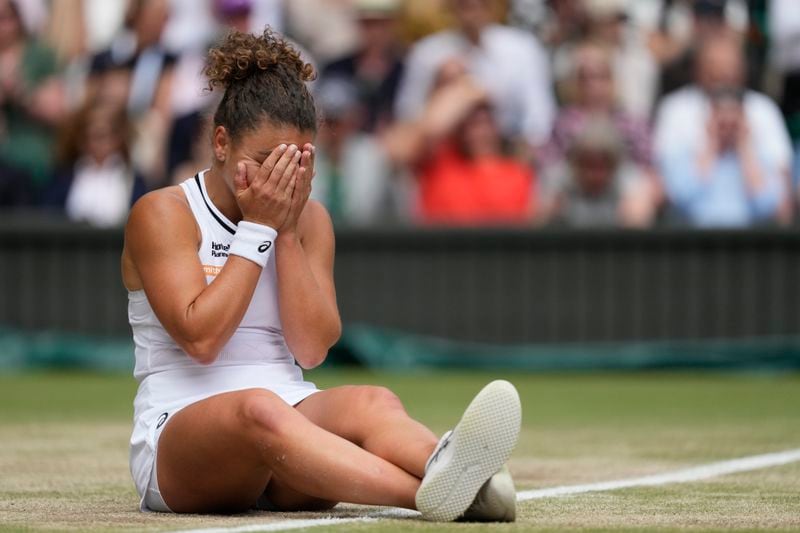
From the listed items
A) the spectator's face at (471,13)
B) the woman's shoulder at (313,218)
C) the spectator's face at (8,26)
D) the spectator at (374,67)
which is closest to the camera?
the woman's shoulder at (313,218)

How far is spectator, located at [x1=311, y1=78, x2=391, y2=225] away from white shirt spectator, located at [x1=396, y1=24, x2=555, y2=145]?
39 centimetres

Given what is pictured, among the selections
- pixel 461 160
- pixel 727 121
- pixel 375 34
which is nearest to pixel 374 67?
pixel 375 34

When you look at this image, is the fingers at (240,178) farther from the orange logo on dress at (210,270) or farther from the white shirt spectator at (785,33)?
the white shirt spectator at (785,33)

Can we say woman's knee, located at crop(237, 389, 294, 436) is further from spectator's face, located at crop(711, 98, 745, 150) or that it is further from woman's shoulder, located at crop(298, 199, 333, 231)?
spectator's face, located at crop(711, 98, 745, 150)

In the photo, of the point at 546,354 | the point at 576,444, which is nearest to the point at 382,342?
the point at 546,354

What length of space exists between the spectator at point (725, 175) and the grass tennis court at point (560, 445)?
1.33 m

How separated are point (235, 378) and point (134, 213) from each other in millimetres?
566

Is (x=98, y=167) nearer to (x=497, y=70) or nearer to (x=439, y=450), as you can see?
(x=497, y=70)

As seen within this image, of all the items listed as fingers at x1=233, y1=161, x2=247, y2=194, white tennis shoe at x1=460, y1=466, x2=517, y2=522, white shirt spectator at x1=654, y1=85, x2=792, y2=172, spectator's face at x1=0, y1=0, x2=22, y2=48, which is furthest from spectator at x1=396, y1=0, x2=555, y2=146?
white tennis shoe at x1=460, y1=466, x2=517, y2=522

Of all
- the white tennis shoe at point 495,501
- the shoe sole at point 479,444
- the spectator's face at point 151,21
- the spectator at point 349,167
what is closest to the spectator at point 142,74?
the spectator's face at point 151,21

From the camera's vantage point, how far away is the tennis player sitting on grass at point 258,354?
4070 millimetres

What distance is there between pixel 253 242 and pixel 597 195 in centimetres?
829

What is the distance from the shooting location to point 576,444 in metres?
7.40

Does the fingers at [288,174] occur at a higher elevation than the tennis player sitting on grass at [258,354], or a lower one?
higher
